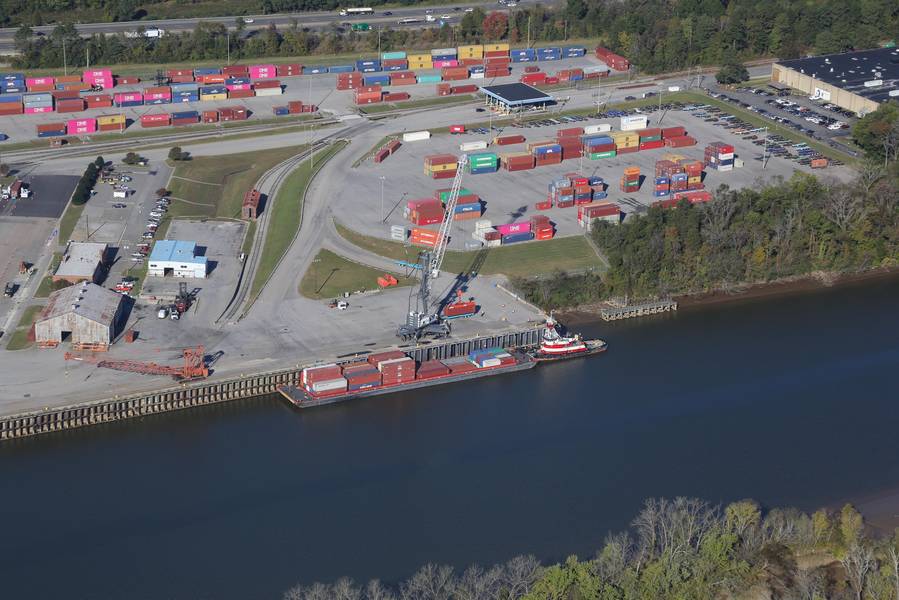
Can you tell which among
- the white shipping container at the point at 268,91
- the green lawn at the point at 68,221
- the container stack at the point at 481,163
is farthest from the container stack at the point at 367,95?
the green lawn at the point at 68,221

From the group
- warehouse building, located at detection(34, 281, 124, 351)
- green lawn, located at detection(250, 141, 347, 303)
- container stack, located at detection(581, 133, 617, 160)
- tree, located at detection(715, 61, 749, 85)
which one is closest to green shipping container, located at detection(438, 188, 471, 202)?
green lawn, located at detection(250, 141, 347, 303)

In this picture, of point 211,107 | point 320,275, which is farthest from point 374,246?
point 211,107

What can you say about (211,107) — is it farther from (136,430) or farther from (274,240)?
(136,430)

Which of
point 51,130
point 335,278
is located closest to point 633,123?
point 335,278

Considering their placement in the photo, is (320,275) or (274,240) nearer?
(320,275)

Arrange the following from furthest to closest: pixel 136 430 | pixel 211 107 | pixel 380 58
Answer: pixel 380 58, pixel 211 107, pixel 136 430
